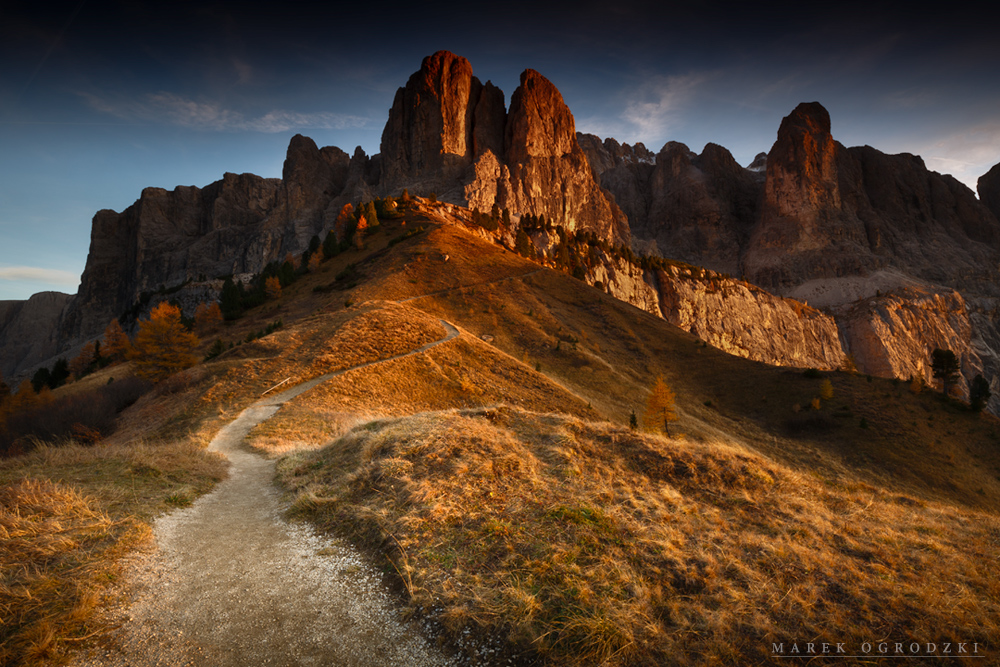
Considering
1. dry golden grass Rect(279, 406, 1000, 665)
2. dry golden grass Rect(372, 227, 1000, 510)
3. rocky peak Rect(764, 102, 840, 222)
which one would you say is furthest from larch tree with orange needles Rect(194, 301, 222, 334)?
rocky peak Rect(764, 102, 840, 222)

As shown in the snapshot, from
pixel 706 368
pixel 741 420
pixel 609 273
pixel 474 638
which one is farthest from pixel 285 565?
pixel 609 273

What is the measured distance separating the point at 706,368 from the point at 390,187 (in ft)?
350

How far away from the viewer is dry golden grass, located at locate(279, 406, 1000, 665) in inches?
196

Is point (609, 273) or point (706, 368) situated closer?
point (706, 368)

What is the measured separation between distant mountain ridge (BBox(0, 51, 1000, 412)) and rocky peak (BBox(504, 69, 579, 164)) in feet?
1.62

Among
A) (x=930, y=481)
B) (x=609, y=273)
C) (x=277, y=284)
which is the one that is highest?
(x=609, y=273)

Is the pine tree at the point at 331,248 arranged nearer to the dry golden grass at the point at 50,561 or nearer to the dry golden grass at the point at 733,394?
the dry golden grass at the point at 733,394

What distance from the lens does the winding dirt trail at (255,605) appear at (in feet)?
15.7

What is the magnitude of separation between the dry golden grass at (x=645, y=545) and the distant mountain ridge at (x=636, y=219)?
9128cm

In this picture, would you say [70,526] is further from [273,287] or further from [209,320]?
[209,320]

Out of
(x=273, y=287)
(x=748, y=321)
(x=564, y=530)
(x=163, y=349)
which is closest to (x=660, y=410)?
(x=564, y=530)

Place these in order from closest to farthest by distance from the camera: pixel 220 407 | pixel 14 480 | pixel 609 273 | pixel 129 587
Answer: pixel 129 587 → pixel 14 480 → pixel 220 407 → pixel 609 273

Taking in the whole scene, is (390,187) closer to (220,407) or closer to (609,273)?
(609,273)

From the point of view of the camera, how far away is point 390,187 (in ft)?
417
